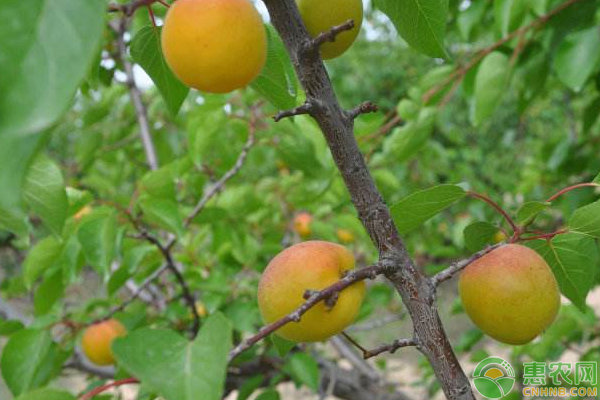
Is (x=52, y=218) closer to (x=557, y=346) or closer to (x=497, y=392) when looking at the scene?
(x=497, y=392)

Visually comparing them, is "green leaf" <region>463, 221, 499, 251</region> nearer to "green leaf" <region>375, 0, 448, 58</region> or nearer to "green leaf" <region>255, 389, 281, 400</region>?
"green leaf" <region>375, 0, 448, 58</region>

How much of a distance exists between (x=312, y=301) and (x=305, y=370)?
31.3 inches

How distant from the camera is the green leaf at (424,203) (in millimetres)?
597

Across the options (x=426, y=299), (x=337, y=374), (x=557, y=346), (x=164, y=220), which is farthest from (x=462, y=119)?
(x=426, y=299)

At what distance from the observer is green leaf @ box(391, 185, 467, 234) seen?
1.96ft

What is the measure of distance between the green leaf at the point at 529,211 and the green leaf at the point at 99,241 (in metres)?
0.67

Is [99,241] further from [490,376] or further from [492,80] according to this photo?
[492,80]

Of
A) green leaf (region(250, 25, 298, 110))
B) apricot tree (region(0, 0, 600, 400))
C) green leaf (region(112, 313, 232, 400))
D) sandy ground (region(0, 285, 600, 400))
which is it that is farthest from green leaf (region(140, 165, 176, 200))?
sandy ground (region(0, 285, 600, 400))

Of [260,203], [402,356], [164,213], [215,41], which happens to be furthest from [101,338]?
[402,356]

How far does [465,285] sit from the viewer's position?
61 cm

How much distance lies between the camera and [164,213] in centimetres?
105

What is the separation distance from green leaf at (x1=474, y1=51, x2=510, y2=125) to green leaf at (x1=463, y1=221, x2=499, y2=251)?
753mm

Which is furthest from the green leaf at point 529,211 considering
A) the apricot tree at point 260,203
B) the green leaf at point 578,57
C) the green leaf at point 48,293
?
the green leaf at point 48,293

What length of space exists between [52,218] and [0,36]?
18.9 inches
